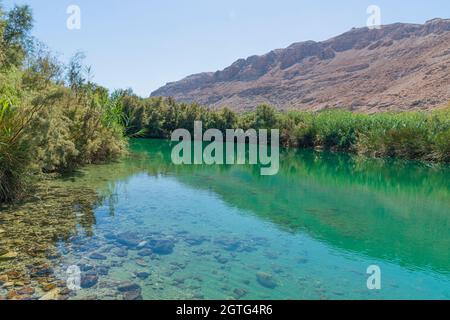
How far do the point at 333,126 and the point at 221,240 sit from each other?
30.8m

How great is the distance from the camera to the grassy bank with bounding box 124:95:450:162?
1167 inches

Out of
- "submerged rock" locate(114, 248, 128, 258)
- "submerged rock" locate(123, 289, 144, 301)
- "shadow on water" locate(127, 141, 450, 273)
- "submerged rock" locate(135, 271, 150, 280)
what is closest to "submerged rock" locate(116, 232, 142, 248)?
"submerged rock" locate(114, 248, 128, 258)

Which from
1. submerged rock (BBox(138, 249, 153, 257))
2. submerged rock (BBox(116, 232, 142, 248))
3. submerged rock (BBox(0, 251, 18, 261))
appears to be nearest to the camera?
submerged rock (BBox(0, 251, 18, 261))

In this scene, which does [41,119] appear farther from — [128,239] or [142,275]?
[142,275]

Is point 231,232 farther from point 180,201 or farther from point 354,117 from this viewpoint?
point 354,117

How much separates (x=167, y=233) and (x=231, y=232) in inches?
63.8

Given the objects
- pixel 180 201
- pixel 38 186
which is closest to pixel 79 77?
pixel 38 186

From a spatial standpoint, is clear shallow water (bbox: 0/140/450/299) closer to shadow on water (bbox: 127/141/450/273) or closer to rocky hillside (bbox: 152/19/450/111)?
shadow on water (bbox: 127/141/450/273)

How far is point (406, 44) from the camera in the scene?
330 ft

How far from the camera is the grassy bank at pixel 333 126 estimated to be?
29641 millimetres

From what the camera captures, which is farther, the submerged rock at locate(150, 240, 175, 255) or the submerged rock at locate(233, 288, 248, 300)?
the submerged rock at locate(150, 240, 175, 255)

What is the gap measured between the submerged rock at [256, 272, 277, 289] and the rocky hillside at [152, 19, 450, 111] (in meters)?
62.2

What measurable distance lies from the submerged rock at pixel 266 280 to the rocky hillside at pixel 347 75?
62.2m

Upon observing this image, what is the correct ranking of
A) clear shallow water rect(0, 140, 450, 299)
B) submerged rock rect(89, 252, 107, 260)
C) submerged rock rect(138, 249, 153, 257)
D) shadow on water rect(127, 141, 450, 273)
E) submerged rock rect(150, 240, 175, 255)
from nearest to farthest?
clear shallow water rect(0, 140, 450, 299), submerged rock rect(89, 252, 107, 260), submerged rock rect(138, 249, 153, 257), submerged rock rect(150, 240, 175, 255), shadow on water rect(127, 141, 450, 273)
